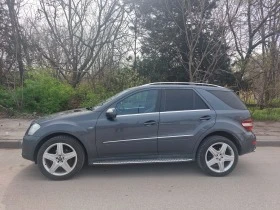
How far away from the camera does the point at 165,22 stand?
505 inches

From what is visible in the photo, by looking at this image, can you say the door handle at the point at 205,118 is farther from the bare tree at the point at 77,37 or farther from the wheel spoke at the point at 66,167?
the bare tree at the point at 77,37

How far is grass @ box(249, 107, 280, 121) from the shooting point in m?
10.0

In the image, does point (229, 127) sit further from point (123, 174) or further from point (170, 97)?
point (123, 174)

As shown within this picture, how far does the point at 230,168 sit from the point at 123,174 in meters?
1.84

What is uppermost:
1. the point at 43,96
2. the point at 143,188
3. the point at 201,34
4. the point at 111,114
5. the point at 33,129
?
the point at 201,34

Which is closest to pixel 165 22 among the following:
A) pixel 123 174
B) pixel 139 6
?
pixel 139 6

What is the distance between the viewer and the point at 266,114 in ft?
33.8

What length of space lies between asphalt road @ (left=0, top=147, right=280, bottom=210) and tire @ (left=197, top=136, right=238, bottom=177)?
151 millimetres

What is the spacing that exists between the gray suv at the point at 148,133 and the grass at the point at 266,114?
5226 millimetres

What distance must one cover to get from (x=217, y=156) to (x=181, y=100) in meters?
1.14

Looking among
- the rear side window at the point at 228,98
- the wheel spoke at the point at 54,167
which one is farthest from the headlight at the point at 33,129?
the rear side window at the point at 228,98

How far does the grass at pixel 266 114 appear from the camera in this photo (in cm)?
1005

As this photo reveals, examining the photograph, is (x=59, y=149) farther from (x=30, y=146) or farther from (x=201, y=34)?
(x=201, y=34)

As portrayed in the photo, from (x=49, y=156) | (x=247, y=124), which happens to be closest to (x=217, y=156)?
(x=247, y=124)
